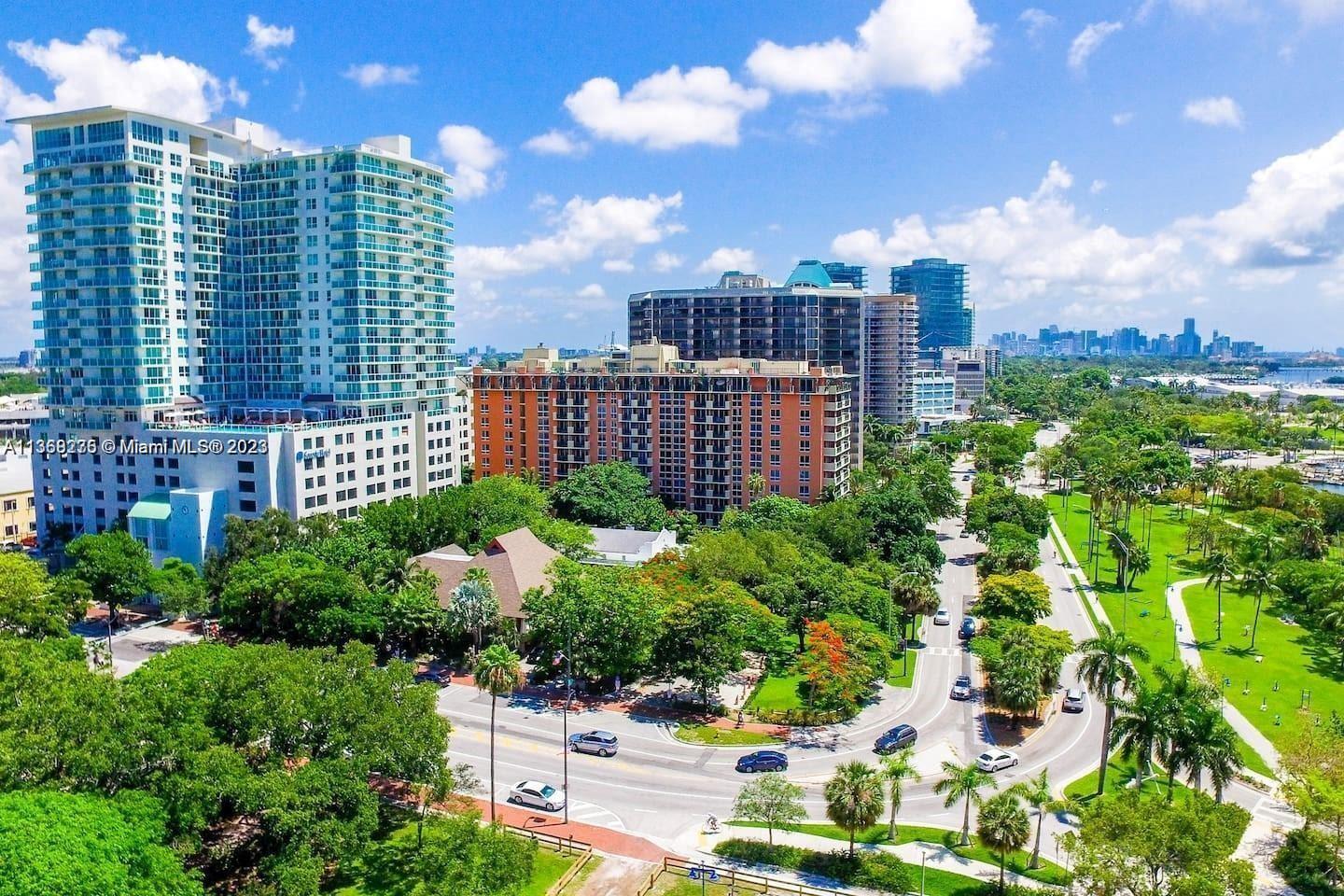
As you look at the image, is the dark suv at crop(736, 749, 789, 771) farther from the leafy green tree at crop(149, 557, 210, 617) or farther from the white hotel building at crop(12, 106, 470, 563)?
the white hotel building at crop(12, 106, 470, 563)

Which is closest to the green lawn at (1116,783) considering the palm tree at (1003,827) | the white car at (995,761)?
the white car at (995,761)

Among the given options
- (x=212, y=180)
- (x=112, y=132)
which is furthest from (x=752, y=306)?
(x=112, y=132)

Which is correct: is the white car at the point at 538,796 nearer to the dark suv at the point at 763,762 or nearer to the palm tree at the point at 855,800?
the dark suv at the point at 763,762

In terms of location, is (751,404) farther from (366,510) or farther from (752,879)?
(752,879)

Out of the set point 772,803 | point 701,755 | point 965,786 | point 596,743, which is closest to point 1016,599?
point 701,755

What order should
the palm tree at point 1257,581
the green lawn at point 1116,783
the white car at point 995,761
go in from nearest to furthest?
the green lawn at point 1116,783, the white car at point 995,761, the palm tree at point 1257,581

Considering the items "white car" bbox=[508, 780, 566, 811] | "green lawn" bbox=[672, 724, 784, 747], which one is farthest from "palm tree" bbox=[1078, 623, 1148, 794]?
"white car" bbox=[508, 780, 566, 811]
